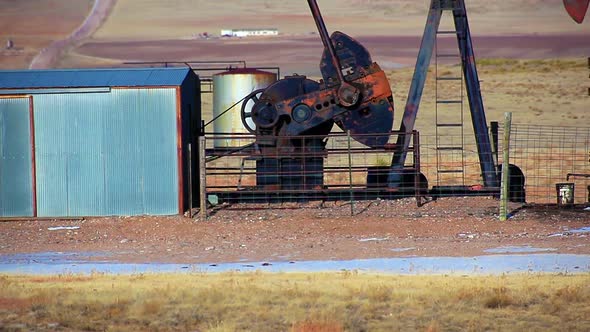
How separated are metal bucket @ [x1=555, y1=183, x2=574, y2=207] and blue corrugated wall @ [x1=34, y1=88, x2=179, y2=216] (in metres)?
7.32

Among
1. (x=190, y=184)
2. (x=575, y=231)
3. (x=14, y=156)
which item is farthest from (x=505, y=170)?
(x=14, y=156)

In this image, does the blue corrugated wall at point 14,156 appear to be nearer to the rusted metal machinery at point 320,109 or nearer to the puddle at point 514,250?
the rusted metal machinery at point 320,109

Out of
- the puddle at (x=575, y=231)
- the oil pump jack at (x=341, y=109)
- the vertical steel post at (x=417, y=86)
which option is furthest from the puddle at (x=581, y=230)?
the vertical steel post at (x=417, y=86)

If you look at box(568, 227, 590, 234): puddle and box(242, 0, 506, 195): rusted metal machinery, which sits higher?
box(242, 0, 506, 195): rusted metal machinery

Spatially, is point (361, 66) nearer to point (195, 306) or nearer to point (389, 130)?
point (389, 130)

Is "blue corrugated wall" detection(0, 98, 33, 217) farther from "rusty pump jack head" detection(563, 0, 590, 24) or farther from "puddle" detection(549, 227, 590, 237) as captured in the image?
"rusty pump jack head" detection(563, 0, 590, 24)

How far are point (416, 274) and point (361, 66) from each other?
8066mm

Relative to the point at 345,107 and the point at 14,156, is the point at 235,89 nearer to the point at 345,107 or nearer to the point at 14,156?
the point at 345,107

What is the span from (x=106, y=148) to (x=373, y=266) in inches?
303

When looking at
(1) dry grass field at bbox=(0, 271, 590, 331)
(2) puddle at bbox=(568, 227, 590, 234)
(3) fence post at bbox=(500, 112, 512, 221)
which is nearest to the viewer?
(1) dry grass field at bbox=(0, 271, 590, 331)

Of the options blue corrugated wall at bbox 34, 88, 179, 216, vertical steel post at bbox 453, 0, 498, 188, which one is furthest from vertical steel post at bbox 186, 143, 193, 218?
vertical steel post at bbox 453, 0, 498, 188

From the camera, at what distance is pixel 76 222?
20.3m

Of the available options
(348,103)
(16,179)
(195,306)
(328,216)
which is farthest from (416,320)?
(16,179)

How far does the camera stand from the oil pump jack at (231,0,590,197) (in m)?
21.0
